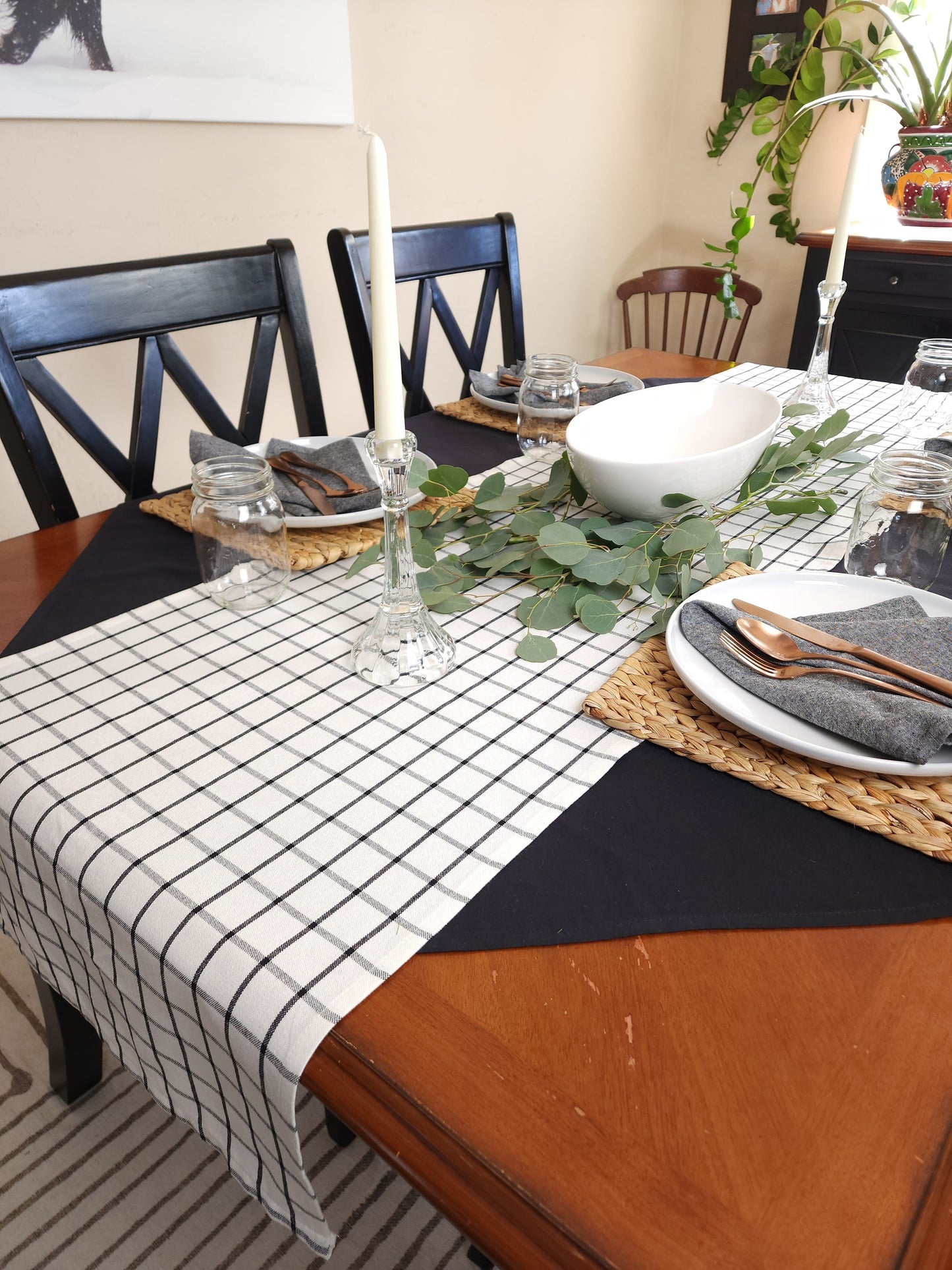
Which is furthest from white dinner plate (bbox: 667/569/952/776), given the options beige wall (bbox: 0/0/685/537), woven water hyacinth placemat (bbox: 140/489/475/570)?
beige wall (bbox: 0/0/685/537)

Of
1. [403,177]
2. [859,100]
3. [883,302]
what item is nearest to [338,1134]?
[403,177]

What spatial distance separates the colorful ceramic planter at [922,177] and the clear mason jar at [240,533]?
7.04 ft

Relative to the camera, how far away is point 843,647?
62cm

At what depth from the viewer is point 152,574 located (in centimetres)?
84

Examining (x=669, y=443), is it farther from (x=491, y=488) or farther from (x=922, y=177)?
(x=922, y=177)

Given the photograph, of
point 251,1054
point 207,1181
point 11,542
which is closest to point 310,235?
point 11,542

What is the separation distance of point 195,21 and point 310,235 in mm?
505

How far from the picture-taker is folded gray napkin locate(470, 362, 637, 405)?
4.01 ft

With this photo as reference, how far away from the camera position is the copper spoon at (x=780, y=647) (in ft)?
2.01

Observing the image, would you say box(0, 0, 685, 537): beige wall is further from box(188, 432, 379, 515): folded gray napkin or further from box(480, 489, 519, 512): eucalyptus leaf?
box(480, 489, 519, 512): eucalyptus leaf

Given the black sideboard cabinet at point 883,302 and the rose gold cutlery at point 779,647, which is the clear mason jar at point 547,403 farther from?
the black sideboard cabinet at point 883,302

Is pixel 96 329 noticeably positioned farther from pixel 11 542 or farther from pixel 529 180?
pixel 529 180

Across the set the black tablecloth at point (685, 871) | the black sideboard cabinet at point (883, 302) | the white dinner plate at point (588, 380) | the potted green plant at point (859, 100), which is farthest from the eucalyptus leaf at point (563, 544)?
the black sideboard cabinet at point (883, 302)

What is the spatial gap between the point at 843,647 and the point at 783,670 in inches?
1.9
